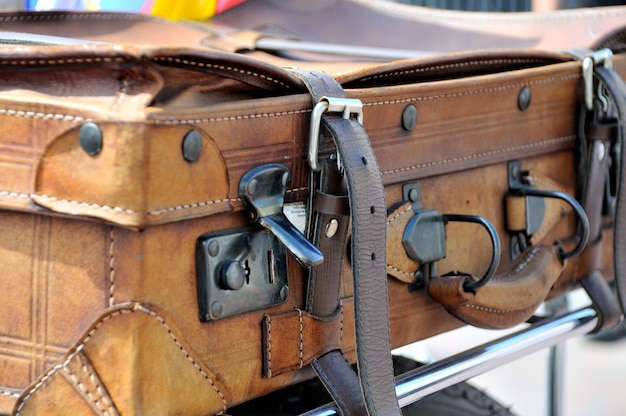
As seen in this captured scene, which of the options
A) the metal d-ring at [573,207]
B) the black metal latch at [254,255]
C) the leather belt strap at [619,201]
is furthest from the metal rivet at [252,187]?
the leather belt strap at [619,201]

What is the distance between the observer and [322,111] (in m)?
0.87

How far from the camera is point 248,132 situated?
831 millimetres

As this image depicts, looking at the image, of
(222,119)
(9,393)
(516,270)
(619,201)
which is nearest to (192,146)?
(222,119)

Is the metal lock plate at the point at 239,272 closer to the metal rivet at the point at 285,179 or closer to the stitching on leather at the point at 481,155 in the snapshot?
the metal rivet at the point at 285,179

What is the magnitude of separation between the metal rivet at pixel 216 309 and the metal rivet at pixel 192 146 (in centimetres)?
14

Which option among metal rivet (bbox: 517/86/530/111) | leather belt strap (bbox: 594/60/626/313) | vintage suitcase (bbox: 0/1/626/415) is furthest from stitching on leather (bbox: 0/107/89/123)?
leather belt strap (bbox: 594/60/626/313)

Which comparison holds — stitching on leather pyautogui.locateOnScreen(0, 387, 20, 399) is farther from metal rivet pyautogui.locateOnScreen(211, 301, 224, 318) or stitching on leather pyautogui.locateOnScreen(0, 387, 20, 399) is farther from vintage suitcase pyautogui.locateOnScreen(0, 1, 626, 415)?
metal rivet pyautogui.locateOnScreen(211, 301, 224, 318)

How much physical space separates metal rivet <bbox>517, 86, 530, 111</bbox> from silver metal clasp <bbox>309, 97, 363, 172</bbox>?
36cm

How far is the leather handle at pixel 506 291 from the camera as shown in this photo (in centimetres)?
105

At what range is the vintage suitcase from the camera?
0.76m

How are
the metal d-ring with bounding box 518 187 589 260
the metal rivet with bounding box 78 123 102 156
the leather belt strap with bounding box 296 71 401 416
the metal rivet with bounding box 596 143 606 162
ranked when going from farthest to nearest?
the metal rivet with bounding box 596 143 606 162 < the metal d-ring with bounding box 518 187 589 260 < the leather belt strap with bounding box 296 71 401 416 < the metal rivet with bounding box 78 123 102 156

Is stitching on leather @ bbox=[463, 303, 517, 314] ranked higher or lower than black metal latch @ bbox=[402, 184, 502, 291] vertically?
lower

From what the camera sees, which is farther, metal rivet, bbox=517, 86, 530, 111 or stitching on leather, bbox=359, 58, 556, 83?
metal rivet, bbox=517, 86, 530, 111

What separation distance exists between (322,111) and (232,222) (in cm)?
14
